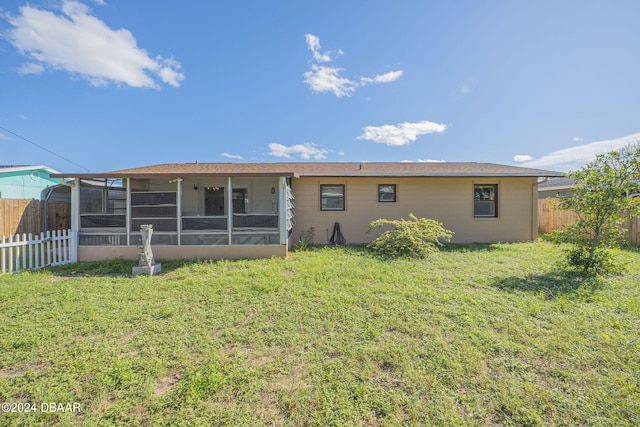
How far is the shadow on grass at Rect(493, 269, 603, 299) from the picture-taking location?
437cm

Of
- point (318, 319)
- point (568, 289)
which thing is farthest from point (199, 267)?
point (568, 289)

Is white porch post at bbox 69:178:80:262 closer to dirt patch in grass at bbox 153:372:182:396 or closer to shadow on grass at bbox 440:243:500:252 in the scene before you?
dirt patch in grass at bbox 153:372:182:396

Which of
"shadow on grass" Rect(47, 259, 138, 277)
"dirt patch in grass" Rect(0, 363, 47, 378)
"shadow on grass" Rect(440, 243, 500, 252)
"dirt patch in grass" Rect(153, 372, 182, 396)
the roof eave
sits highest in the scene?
the roof eave

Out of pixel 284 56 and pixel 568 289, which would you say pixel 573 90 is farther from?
pixel 284 56

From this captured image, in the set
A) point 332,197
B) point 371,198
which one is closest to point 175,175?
point 332,197

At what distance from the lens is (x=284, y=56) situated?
1088 cm

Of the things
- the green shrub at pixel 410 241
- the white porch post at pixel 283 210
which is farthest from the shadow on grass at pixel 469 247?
the white porch post at pixel 283 210

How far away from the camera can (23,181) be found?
11.3 metres

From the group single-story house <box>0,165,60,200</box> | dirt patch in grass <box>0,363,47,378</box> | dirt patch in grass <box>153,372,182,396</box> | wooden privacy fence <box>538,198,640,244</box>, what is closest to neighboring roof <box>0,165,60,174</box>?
single-story house <box>0,165,60,200</box>

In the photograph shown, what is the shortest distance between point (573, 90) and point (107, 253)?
15.6 m

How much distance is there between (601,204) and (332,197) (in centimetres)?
676

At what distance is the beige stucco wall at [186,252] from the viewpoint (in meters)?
6.95

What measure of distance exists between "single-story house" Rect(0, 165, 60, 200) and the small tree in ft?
53.9

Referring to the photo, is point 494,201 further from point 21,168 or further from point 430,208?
point 21,168
